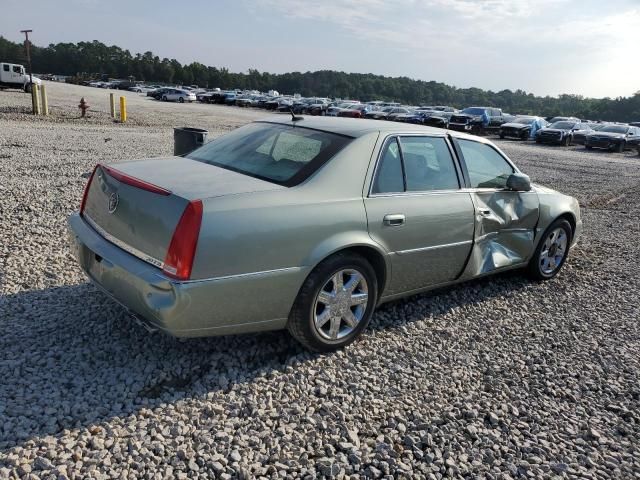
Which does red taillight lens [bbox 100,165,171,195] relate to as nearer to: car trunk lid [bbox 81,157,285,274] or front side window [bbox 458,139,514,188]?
car trunk lid [bbox 81,157,285,274]

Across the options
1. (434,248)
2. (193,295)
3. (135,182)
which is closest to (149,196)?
(135,182)

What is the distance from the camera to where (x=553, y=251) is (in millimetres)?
5609

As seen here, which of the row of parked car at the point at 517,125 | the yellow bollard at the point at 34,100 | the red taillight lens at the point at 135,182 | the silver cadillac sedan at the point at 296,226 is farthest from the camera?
the row of parked car at the point at 517,125

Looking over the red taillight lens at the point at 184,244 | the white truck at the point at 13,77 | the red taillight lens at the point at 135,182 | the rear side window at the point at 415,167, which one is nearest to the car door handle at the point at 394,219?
the rear side window at the point at 415,167

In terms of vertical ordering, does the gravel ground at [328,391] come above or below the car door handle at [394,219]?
below

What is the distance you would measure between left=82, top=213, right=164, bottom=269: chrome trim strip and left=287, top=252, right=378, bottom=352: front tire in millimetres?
887

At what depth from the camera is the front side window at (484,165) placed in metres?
4.54

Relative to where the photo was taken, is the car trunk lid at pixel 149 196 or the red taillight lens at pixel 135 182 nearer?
the car trunk lid at pixel 149 196

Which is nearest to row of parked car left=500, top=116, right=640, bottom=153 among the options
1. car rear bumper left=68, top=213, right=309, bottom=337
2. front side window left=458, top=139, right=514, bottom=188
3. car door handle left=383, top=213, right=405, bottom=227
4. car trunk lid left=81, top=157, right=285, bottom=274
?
front side window left=458, top=139, right=514, bottom=188

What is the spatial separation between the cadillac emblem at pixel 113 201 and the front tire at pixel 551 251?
3977 millimetres

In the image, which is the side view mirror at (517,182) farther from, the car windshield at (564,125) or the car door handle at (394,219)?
the car windshield at (564,125)

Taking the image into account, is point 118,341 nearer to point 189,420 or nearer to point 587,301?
point 189,420

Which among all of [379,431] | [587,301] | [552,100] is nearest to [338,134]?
[379,431]

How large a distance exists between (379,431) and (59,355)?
2.00 m
